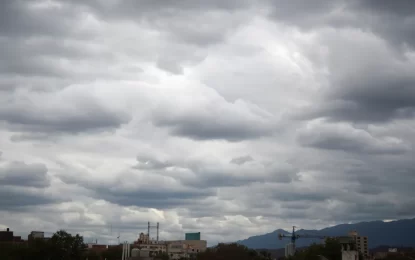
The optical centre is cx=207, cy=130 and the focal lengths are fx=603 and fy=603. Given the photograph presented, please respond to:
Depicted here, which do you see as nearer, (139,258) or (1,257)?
(1,257)

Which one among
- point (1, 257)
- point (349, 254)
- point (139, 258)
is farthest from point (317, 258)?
point (1, 257)

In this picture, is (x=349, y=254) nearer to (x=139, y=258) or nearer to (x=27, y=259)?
(x=139, y=258)

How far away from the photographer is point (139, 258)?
199m

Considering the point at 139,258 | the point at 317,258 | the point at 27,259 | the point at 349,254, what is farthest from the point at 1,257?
the point at 349,254

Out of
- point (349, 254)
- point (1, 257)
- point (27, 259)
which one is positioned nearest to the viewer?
point (349, 254)

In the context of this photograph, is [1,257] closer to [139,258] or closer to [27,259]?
[27,259]

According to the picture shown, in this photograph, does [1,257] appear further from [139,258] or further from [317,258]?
[317,258]

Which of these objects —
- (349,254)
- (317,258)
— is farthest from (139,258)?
(349,254)

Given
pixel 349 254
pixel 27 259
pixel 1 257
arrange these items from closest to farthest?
1. pixel 349 254
2. pixel 1 257
3. pixel 27 259

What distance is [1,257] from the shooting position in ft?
600

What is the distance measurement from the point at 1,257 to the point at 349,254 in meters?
114

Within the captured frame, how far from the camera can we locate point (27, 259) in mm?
196125

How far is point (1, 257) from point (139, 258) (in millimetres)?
43279

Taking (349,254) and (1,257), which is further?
(1,257)
